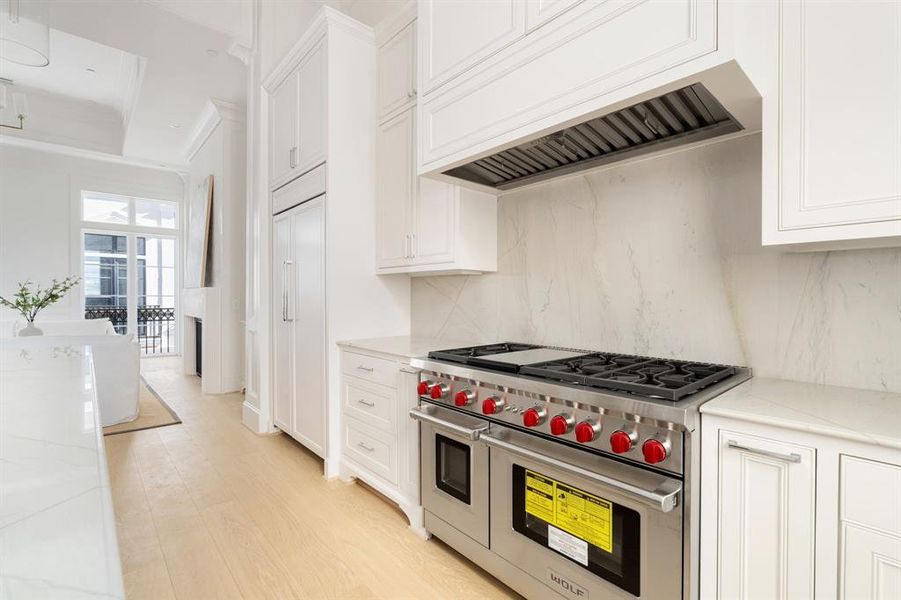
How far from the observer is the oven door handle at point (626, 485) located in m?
1.20

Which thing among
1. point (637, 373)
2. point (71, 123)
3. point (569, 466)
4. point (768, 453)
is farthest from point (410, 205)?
point (71, 123)

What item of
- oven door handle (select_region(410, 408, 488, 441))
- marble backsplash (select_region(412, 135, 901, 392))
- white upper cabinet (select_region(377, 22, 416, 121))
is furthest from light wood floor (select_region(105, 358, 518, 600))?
white upper cabinet (select_region(377, 22, 416, 121))

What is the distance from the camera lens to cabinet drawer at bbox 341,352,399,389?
7.54ft

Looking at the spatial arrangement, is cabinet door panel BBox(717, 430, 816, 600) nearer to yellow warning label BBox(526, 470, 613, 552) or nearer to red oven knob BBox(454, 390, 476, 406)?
yellow warning label BBox(526, 470, 613, 552)

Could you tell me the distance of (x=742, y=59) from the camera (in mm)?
1185

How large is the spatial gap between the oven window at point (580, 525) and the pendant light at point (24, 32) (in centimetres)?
358

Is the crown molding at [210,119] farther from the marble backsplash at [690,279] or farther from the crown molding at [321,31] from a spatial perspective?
the marble backsplash at [690,279]

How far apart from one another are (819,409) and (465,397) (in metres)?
1.12

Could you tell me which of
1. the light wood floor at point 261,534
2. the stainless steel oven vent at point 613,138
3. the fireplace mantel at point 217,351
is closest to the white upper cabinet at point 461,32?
the stainless steel oven vent at point 613,138

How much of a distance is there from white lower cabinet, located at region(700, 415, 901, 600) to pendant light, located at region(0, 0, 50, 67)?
3.90 metres

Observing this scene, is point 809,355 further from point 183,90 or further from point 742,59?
point 183,90

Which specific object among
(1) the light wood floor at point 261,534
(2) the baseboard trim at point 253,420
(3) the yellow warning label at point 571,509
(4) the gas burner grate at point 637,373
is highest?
(4) the gas burner grate at point 637,373

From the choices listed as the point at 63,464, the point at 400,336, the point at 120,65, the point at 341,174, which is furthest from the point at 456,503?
the point at 120,65

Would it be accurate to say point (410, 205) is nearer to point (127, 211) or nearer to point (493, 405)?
point (493, 405)
